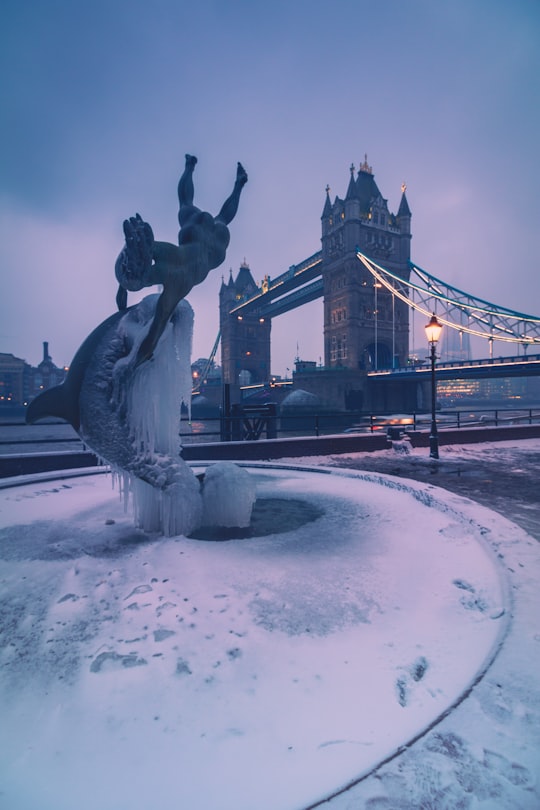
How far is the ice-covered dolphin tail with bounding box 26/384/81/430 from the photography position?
4112 millimetres

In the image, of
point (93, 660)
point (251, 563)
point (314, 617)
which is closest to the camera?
point (93, 660)

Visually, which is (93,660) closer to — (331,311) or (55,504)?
(55,504)

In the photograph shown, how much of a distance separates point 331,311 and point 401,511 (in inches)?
2492

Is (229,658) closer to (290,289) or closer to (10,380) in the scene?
(290,289)

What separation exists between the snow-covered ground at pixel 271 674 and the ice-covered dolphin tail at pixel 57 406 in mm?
1276

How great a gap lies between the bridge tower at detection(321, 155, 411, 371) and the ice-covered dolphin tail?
5612cm

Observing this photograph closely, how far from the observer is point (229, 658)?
2072 mm

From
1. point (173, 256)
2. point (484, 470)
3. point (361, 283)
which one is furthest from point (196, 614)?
point (361, 283)

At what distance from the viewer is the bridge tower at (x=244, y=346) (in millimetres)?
93438

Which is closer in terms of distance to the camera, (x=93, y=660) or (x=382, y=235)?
(x=93, y=660)

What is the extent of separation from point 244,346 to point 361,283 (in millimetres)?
40815

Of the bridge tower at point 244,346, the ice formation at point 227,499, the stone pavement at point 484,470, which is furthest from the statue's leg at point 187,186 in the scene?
the bridge tower at point 244,346

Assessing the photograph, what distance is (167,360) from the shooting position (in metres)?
4.44

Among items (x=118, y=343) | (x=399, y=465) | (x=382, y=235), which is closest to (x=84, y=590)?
(x=118, y=343)
